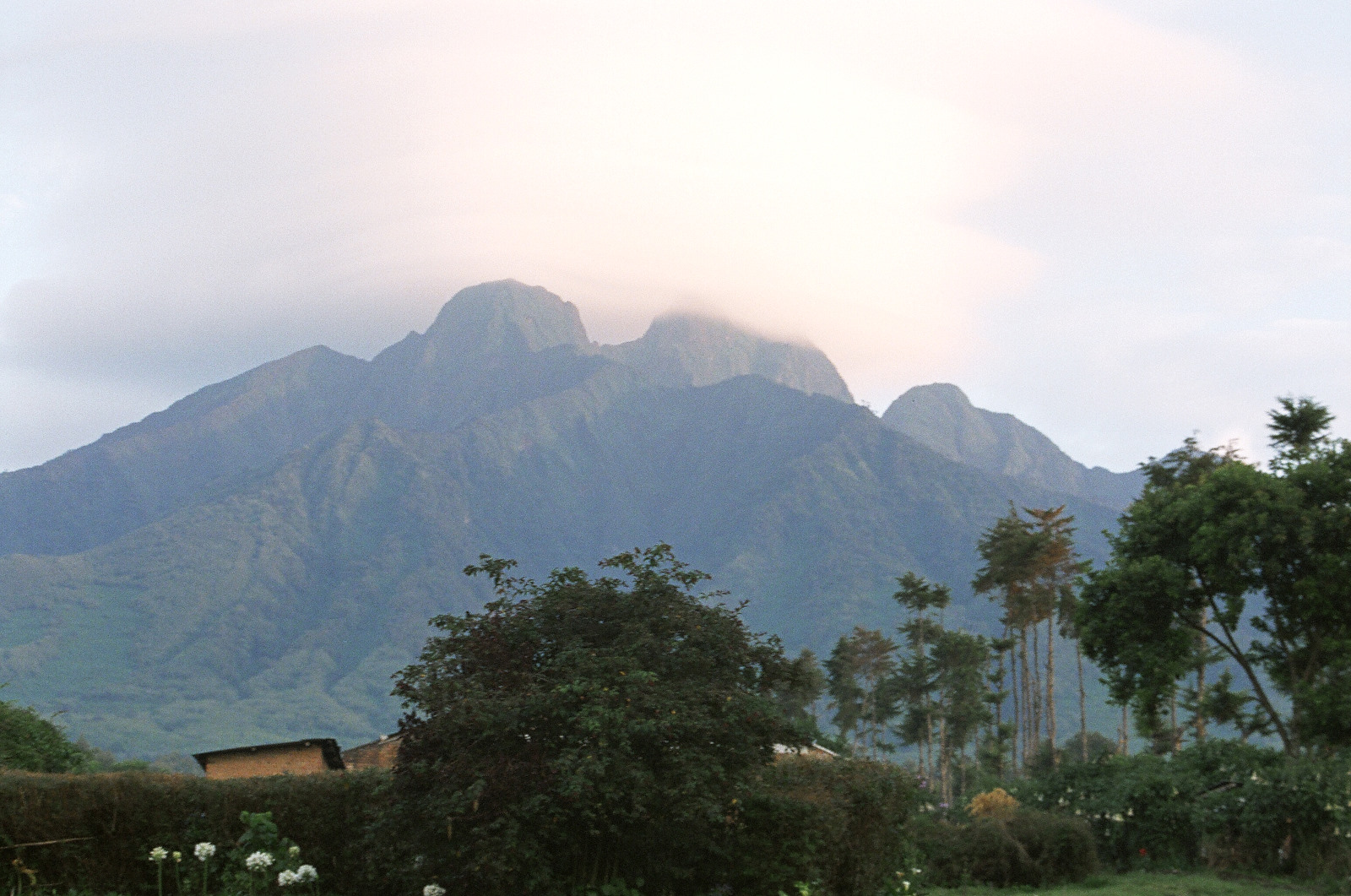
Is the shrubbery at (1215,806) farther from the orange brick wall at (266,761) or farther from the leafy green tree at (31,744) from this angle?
the leafy green tree at (31,744)

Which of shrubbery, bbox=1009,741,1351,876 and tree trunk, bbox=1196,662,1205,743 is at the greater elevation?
tree trunk, bbox=1196,662,1205,743

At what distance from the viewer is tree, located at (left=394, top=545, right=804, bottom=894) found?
13.0 metres

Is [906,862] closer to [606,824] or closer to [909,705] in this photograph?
[606,824]

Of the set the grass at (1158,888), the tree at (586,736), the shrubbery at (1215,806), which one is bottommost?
the grass at (1158,888)

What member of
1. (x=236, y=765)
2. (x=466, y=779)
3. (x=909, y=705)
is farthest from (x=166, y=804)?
(x=909, y=705)

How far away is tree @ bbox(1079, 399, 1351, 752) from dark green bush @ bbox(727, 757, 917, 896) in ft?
51.7

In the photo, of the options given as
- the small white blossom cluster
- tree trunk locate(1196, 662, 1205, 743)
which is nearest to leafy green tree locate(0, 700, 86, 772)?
the small white blossom cluster

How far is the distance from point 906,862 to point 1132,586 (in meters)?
15.9

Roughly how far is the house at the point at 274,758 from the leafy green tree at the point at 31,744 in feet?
13.1

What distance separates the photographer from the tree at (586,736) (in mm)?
12984

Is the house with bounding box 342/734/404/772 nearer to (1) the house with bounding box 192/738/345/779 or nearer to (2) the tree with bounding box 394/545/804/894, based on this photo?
(1) the house with bounding box 192/738/345/779

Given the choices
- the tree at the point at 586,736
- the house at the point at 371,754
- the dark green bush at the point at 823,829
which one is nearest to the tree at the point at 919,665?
the house at the point at 371,754

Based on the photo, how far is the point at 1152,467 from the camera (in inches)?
2064

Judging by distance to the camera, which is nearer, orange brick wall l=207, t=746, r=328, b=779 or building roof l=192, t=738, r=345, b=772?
building roof l=192, t=738, r=345, b=772
